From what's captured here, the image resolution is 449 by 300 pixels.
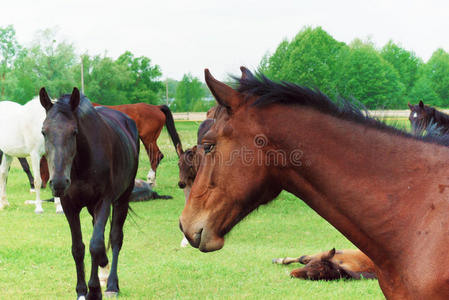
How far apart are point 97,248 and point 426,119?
11.6 feet

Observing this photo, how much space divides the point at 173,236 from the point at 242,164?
264 inches

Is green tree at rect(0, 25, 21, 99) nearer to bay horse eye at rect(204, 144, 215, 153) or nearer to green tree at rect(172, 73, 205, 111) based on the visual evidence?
green tree at rect(172, 73, 205, 111)

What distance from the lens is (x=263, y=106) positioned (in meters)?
2.46

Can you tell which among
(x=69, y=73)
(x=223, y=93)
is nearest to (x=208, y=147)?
(x=223, y=93)

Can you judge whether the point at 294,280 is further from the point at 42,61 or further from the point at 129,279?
the point at 42,61

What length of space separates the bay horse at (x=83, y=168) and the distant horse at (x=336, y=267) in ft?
7.64

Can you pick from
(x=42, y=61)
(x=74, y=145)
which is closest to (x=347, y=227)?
(x=74, y=145)

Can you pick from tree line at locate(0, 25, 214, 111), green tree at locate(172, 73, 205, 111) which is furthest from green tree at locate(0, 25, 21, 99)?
green tree at locate(172, 73, 205, 111)

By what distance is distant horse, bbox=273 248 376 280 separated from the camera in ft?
19.7

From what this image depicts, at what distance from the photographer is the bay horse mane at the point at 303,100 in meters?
2.47

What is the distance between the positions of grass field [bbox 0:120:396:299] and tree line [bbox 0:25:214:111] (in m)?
41.5

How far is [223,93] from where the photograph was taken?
245cm

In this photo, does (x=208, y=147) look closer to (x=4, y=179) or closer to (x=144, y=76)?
(x=4, y=179)

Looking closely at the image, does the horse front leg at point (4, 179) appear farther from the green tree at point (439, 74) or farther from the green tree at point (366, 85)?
the green tree at point (439, 74)
